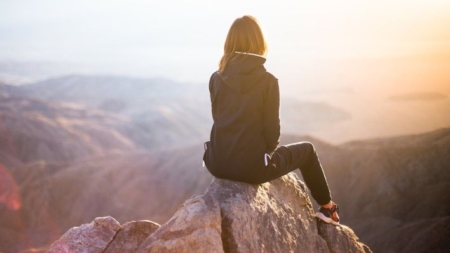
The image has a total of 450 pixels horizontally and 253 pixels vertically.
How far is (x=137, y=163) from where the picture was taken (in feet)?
124

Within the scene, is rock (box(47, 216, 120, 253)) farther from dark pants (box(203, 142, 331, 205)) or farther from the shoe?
the shoe

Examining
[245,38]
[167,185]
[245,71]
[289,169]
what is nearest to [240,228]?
[289,169]

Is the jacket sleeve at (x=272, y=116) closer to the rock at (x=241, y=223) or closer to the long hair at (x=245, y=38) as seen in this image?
the long hair at (x=245, y=38)

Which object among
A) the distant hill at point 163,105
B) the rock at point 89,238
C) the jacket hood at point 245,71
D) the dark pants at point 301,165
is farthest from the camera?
the distant hill at point 163,105

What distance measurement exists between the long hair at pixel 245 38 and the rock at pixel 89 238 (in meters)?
2.80

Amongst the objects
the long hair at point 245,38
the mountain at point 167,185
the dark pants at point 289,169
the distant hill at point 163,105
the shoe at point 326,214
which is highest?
the long hair at point 245,38

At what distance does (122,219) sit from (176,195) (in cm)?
395

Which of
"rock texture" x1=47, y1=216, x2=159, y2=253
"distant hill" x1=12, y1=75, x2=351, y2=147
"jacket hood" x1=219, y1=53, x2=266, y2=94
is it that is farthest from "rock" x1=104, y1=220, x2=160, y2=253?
"distant hill" x1=12, y1=75, x2=351, y2=147

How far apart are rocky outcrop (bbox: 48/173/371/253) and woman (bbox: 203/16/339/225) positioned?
327 mm

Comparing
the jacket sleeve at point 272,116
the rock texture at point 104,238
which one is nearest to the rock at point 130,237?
the rock texture at point 104,238

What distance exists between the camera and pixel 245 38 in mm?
5020

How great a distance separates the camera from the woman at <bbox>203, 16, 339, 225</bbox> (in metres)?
5.01

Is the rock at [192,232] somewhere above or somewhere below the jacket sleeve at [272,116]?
below

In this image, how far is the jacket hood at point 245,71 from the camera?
4.98 metres
